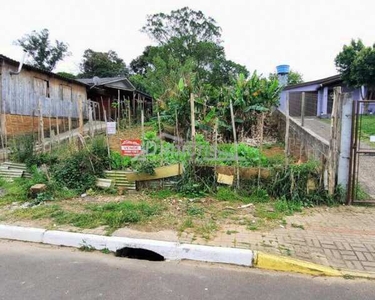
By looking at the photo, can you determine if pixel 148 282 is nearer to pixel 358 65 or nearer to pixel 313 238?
pixel 313 238

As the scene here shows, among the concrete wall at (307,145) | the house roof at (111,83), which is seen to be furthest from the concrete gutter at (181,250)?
the house roof at (111,83)

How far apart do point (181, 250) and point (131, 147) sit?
326 cm

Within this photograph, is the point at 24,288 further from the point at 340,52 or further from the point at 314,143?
the point at 340,52

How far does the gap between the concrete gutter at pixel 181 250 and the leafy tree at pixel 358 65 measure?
756 inches

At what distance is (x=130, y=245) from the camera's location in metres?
4.23

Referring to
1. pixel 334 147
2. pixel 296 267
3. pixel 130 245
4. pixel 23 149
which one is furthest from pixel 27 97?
pixel 296 267

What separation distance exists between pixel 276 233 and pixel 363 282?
136cm

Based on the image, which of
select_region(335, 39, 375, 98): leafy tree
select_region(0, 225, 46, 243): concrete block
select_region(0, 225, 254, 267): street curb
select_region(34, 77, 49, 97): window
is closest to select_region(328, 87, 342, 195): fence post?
select_region(0, 225, 254, 267): street curb

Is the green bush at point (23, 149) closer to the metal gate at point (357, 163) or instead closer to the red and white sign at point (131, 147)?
the red and white sign at point (131, 147)

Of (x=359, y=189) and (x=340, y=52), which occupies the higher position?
(x=340, y=52)

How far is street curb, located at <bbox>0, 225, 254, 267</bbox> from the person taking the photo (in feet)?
12.9

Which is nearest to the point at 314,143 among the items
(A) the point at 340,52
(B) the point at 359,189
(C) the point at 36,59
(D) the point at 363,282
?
(B) the point at 359,189

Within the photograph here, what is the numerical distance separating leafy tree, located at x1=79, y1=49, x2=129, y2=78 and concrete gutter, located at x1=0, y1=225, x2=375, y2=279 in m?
42.1

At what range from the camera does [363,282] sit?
3.44 m
